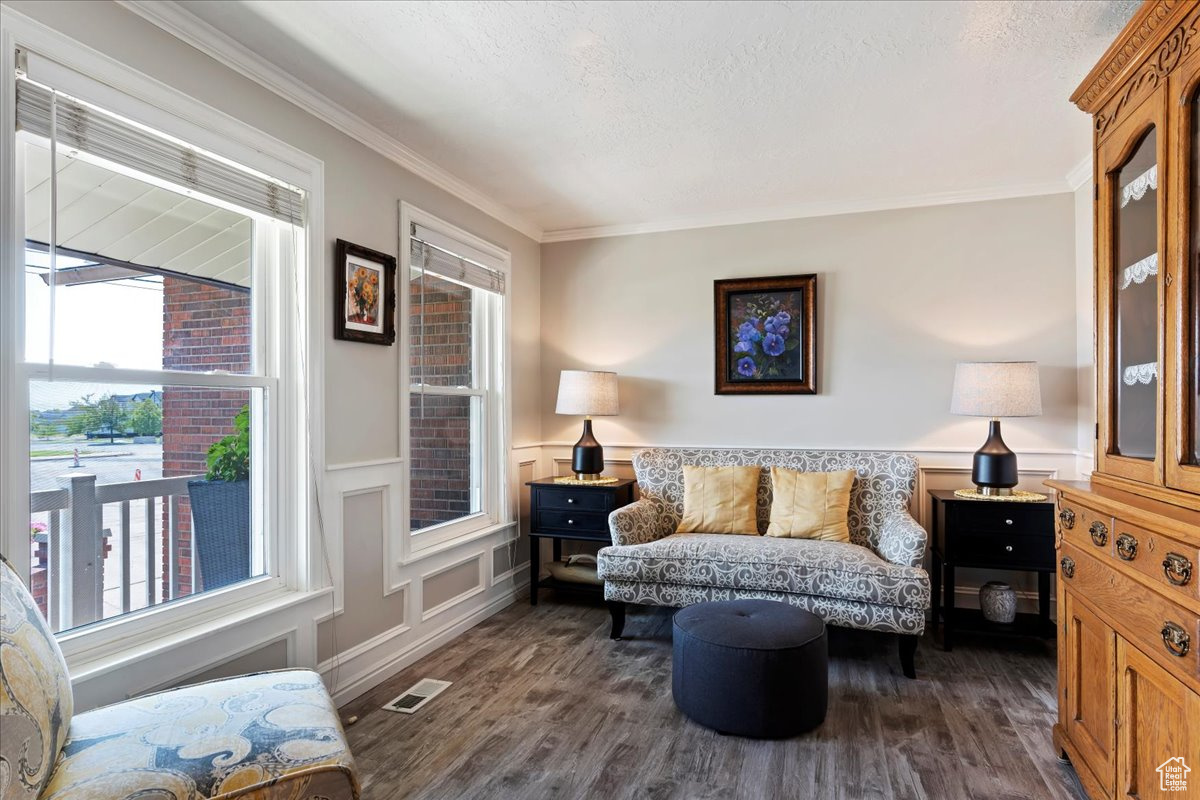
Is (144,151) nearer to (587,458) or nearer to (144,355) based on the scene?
(144,355)

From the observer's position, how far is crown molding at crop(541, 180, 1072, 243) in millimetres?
3588

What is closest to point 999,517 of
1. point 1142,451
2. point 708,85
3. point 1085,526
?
point 1085,526

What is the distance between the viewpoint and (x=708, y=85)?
8.01ft

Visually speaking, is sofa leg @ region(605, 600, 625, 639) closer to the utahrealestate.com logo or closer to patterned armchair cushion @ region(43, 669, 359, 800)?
patterned armchair cushion @ region(43, 669, 359, 800)

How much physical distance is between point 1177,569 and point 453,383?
120 inches

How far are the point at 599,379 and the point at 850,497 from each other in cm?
158

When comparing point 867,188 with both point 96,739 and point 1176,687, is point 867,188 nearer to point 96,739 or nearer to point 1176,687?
point 1176,687

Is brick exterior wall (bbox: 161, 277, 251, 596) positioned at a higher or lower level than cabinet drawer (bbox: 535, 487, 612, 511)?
higher

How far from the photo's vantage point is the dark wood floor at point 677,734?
6.71 feet

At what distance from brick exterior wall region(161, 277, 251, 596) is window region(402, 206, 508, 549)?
0.88m

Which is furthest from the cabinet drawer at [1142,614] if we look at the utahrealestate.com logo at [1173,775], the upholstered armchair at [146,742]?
the upholstered armchair at [146,742]

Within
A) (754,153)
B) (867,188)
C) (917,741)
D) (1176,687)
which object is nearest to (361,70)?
(754,153)

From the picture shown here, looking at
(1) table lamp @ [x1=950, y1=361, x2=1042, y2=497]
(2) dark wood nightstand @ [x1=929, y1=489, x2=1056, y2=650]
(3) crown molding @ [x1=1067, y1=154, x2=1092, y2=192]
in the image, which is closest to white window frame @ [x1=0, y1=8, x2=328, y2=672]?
(2) dark wood nightstand @ [x1=929, y1=489, x2=1056, y2=650]

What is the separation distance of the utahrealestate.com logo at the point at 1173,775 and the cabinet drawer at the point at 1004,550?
5.73 ft
